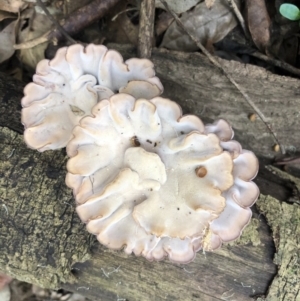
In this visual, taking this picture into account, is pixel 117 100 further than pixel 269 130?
No

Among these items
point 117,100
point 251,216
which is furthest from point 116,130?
point 251,216

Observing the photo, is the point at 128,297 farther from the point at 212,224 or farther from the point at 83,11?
the point at 83,11

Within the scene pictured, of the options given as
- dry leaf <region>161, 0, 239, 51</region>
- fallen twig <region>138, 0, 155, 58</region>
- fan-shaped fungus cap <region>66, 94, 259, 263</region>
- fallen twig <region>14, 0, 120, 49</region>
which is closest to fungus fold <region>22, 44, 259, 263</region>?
fan-shaped fungus cap <region>66, 94, 259, 263</region>

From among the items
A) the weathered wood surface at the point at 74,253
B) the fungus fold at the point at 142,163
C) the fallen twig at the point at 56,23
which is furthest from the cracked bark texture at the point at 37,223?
the fallen twig at the point at 56,23

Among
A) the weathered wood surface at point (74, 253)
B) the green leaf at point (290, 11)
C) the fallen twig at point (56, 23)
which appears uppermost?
the green leaf at point (290, 11)

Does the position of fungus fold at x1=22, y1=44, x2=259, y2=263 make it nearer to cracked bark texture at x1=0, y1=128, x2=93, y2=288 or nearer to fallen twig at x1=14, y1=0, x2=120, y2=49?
cracked bark texture at x1=0, y1=128, x2=93, y2=288

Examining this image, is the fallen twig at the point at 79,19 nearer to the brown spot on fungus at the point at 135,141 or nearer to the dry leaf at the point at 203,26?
the dry leaf at the point at 203,26
